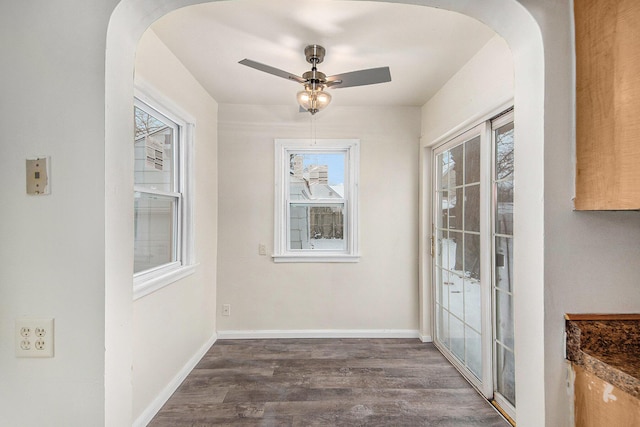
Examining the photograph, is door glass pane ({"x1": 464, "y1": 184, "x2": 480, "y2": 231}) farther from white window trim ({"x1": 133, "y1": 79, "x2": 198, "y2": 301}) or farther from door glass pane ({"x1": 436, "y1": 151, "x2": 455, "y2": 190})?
white window trim ({"x1": 133, "y1": 79, "x2": 198, "y2": 301})

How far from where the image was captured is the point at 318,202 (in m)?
3.30

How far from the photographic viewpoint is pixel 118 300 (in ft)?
2.98

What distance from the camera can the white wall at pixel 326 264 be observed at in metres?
3.20

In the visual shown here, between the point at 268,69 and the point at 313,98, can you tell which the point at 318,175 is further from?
the point at 268,69

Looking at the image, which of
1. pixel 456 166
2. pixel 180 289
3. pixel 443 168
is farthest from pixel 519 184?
pixel 180 289

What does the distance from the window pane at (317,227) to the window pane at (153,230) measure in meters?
1.24

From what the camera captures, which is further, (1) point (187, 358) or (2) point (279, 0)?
(1) point (187, 358)

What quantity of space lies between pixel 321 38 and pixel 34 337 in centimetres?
203

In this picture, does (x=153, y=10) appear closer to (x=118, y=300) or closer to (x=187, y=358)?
(x=118, y=300)

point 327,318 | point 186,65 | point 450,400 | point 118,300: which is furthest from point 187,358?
point 186,65

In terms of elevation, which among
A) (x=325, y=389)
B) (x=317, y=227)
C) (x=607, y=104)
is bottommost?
(x=325, y=389)

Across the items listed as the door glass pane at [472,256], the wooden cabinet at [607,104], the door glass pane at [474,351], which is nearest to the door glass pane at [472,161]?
the door glass pane at [472,256]

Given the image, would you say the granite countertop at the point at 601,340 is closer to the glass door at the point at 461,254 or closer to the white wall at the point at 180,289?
the glass door at the point at 461,254

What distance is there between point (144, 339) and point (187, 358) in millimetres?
769
